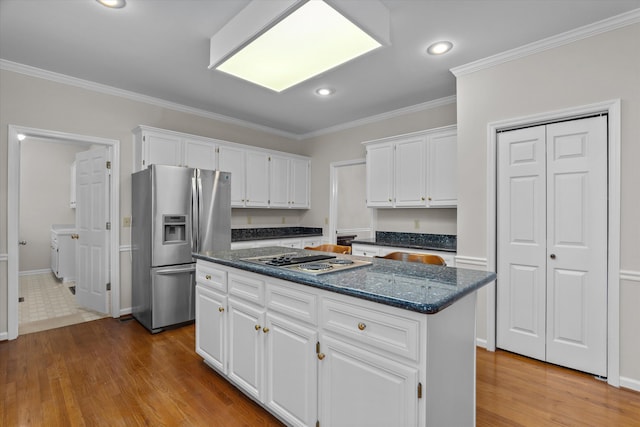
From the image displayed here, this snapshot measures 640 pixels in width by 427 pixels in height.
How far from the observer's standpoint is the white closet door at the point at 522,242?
272cm

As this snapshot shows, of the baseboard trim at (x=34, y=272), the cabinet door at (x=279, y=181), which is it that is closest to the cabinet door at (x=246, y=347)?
the cabinet door at (x=279, y=181)

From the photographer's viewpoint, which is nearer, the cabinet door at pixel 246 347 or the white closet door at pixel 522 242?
the cabinet door at pixel 246 347

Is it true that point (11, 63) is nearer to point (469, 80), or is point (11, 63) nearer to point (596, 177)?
Result: point (469, 80)

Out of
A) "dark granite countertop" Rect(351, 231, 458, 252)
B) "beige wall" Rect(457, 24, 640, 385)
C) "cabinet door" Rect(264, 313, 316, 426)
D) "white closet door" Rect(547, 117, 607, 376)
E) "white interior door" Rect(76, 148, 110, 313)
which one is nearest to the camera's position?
"cabinet door" Rect(264, 313, 316, 426)

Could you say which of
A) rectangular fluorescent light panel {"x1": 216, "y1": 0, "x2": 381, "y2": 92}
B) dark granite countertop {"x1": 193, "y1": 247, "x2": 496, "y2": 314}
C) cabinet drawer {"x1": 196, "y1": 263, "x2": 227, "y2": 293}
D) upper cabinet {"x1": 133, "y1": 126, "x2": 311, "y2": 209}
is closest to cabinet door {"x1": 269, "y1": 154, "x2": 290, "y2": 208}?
upper cabinet {"x1": 133, "y1": 126, "x2": 311, "y2": 209}

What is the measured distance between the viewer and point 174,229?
3.57 m

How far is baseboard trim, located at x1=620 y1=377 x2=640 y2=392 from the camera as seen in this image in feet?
7.43

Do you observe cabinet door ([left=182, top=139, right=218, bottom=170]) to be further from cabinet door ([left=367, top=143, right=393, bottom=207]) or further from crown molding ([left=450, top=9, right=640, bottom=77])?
crown molding ([left=450, top=9, right=640, bottom=77])

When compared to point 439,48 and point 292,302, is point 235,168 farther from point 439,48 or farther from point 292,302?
point 292,302

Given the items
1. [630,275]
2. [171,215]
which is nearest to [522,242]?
[630,275]

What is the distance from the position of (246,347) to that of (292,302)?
23.3 inches

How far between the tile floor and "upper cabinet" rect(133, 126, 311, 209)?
76.5 inches

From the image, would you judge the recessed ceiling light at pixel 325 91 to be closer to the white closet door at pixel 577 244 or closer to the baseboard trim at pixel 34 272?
the white closet door at pixel 577 244

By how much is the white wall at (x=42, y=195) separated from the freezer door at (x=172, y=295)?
4.18 meters
